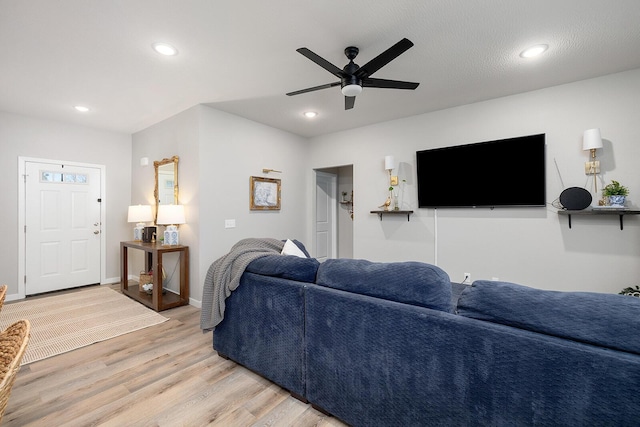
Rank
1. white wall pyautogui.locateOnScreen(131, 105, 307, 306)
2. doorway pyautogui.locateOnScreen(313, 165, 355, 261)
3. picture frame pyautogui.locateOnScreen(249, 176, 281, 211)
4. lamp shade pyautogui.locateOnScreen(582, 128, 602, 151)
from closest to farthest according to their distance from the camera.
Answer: lamp shade pyautogui.locateOnScreen(582, 128, 602, 151), white wall pyautogui.locateOnScreen(131, 105, 307, 306), picture frame pyautogui.locateOnScreen(249, 176, 281, 211), doorway pyautogui.locateOnScreen(313, 165, 355, 261)

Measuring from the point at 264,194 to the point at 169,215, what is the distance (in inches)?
54.8

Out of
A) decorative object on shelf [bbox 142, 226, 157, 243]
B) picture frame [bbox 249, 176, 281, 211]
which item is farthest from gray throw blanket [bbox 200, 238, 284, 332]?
decorative object on shelf [bbox 142, 226, 157, 243]

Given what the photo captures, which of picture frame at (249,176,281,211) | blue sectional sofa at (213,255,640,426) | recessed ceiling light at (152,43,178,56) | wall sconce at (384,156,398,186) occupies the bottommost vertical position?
blue sectional sofa at (213,255,640,426)

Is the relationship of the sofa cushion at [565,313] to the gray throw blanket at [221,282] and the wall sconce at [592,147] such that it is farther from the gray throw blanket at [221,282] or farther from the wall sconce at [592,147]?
the wall sconce at [592,147]

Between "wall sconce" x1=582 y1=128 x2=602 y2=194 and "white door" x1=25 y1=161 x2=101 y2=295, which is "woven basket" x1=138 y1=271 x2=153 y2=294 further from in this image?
"wall sconce" x1=582 y1=128 x2=602 y2=194

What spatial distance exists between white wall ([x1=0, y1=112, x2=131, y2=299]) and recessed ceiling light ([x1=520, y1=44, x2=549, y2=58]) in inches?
232

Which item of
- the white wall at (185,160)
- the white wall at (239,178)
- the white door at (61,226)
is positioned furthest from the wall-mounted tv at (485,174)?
the white door at (61,226)

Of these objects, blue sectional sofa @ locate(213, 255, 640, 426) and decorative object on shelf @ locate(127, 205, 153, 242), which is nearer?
blue sectional sofa @ locate(213, 255, 640, 426)

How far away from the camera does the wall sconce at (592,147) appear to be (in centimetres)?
283

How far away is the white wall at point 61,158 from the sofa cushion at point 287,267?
4.18 metres

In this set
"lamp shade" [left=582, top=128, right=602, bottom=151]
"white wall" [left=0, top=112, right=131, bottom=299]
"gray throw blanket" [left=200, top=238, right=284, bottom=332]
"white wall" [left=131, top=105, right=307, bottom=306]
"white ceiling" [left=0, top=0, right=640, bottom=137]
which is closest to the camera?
"white ceiling" [left=0, top=0, right=640, bottom=137]

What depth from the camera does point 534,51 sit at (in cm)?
251

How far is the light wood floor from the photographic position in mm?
1707

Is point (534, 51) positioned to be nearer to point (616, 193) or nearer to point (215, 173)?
point (616, 193)
